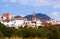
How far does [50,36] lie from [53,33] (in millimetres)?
424

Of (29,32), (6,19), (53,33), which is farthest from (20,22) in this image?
(53,33)

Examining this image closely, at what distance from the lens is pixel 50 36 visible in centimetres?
2416

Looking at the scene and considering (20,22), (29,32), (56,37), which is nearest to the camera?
(56,37)

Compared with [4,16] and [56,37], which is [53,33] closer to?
[56,37]

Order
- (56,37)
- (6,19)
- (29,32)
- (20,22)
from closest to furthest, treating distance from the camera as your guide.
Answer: (56,37) → (29,32) → (20,22) → (6,19)

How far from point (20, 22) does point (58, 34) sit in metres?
64.5

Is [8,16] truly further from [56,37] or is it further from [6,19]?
[56,37]

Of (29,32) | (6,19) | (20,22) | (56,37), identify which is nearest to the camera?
(56,37)

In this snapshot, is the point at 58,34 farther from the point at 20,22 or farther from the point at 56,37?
the point at 20,22

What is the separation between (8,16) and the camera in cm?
9794

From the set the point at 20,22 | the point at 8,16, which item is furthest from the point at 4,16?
the point at 20,22

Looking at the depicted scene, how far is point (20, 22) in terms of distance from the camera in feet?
288

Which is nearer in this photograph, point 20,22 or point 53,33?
point 53,33

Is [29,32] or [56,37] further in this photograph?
[29,32]
